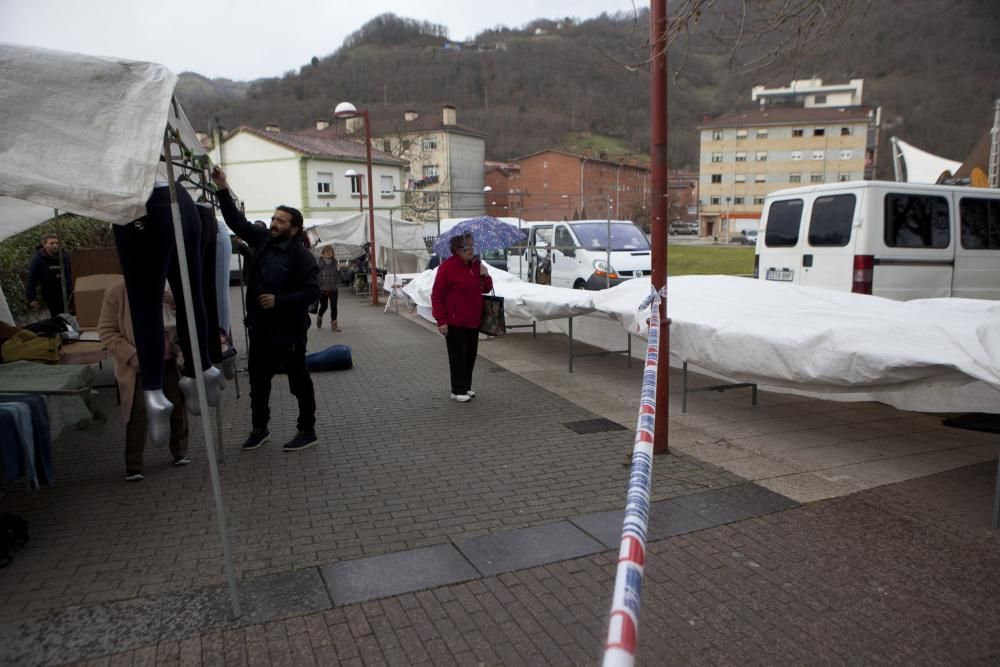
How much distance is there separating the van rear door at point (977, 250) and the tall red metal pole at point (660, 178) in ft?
19.1

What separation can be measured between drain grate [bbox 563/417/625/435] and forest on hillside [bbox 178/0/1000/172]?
3019 millimetres

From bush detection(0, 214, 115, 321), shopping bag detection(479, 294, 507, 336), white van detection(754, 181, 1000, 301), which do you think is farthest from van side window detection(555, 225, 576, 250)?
bush detection(0, 214, 115, 321)

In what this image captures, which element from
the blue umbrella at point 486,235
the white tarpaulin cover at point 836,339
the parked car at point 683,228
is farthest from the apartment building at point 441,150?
the white tarpaulin cover at point 836,339

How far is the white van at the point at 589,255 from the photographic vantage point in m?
15.9

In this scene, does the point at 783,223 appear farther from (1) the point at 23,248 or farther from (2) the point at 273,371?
(1) the point at 23,248

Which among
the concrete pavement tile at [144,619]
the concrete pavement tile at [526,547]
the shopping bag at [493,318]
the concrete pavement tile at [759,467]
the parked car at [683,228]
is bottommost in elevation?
the concrete pavement tile at [526,547]

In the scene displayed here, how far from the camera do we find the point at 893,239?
8359 millimetres

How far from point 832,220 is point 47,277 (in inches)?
423

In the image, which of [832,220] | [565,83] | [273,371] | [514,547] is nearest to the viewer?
[514,547]

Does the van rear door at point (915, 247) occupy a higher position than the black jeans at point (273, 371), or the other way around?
the van rear door at point (915, 247)

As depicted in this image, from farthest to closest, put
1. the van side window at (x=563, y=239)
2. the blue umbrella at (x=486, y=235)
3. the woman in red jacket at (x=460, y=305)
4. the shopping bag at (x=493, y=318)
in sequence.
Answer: the van side window at (x=563, y=239)
the blue umbrella at (x=486, y=235)
the shopping bag at (x=493, y=318)
the woman in red jacket at (x=460, y=305)

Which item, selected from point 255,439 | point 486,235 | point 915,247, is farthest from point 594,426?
point 486,235

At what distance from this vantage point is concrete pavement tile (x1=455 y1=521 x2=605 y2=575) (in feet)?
12.1

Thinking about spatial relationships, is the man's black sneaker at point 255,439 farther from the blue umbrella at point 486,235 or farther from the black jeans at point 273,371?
the blue umbrella at point 486,235
